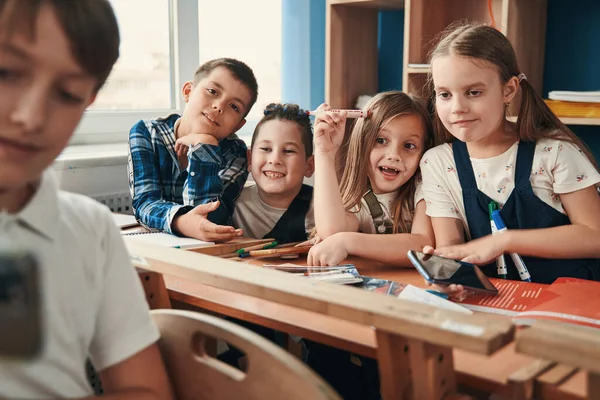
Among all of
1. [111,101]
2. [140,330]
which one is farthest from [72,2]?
[111,101]

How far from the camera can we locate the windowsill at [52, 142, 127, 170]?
6.47 feet

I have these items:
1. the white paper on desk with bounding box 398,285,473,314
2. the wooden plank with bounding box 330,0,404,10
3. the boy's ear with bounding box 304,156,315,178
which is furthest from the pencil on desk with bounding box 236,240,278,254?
the wooden plank with bounding box 330,0,404,10

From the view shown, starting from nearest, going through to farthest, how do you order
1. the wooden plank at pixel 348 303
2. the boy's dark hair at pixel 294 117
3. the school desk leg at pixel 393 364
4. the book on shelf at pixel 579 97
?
1. the wooden plank at pixel 348 303
2. the school desk leg at pixel 393 364
3. the boy's dark hair at pixel 294 117
4. the book on shelf at pixel 579 97

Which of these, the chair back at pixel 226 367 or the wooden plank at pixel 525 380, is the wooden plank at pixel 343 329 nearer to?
the wooden plank at pixel 525 380

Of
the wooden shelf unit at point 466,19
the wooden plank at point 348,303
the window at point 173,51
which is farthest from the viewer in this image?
the window at point 173,51

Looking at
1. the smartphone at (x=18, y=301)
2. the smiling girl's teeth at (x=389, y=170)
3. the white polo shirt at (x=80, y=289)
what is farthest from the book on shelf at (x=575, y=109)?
the smartphone at (x=18, y=301)

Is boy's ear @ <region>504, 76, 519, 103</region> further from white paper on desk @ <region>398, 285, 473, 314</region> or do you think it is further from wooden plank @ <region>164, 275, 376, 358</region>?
wooden plank @ <region>164, 275, 376, 358</region>

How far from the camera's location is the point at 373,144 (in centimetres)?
175

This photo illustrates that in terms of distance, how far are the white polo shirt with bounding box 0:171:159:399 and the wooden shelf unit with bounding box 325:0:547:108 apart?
1.77 m

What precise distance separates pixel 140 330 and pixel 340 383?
103 centimetres

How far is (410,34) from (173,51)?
984 millimetres

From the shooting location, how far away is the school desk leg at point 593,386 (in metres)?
0.67

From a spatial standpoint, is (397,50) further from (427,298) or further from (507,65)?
(427,298)

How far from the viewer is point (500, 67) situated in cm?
158
